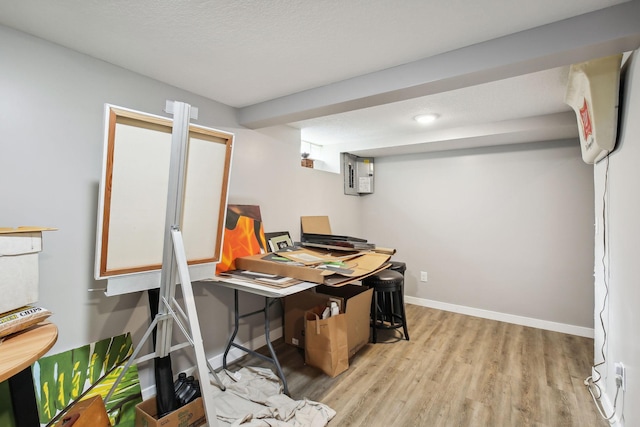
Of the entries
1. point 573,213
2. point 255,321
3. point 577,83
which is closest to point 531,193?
point 573,213

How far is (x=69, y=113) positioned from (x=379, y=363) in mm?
2759

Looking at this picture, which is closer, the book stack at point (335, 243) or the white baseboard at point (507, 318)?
the book stack at point (335, 243)

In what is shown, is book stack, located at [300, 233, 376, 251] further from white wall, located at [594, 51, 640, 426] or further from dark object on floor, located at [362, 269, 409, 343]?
white wall, located at [594, 51, 640, 426]

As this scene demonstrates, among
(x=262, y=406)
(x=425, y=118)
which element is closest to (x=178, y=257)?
(x=262, y=406)

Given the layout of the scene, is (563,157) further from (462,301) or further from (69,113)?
(69,113)

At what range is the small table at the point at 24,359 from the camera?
86cm

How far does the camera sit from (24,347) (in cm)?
96

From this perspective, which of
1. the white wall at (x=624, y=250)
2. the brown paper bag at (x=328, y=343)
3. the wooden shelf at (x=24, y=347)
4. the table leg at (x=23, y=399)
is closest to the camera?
the wooden shelf at (x=24, y=347)

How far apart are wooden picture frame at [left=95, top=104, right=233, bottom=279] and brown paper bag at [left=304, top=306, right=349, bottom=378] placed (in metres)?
0.97

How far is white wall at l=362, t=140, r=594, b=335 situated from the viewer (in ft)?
10.2

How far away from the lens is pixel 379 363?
2508mm

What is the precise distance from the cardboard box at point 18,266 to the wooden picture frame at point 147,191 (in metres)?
0.36

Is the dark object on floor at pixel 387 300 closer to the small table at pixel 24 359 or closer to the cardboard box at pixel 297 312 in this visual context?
the cardboard box at pixel 297 312

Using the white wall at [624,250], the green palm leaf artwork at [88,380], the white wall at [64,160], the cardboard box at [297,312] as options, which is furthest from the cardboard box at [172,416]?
the white wall at [624,250]
